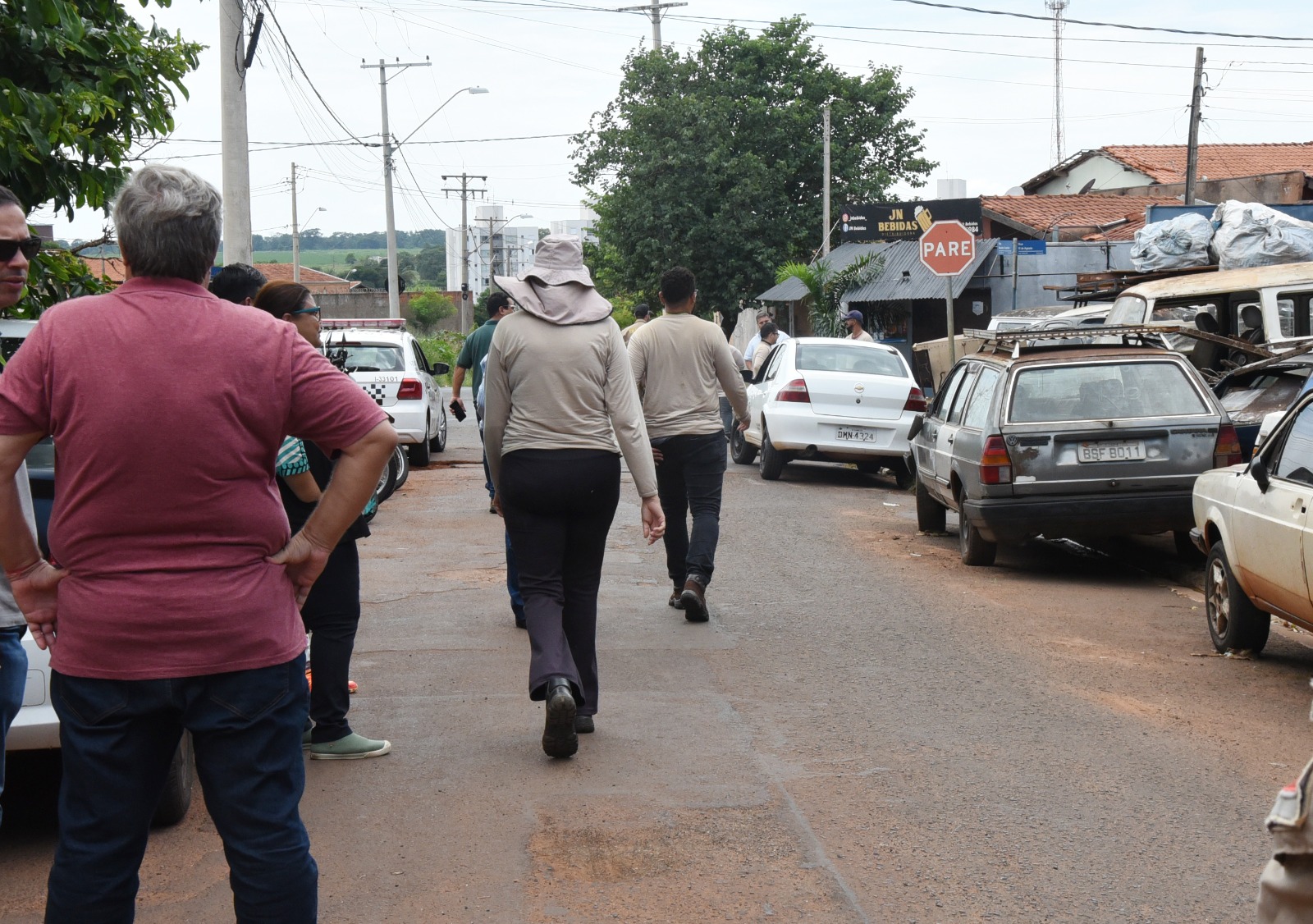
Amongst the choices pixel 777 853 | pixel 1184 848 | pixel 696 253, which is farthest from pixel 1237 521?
pixel 696 253

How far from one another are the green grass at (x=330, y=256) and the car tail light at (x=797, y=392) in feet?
415

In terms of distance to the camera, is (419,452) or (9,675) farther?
(419,452)

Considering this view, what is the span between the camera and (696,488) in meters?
8.55

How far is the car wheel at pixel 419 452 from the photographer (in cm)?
1823

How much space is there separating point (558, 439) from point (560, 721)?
43.8 inches

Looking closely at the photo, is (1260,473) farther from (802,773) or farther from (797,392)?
(797,392)

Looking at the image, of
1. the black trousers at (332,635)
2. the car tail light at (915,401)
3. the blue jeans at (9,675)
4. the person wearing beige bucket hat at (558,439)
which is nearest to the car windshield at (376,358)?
the car tail light at (915,401)

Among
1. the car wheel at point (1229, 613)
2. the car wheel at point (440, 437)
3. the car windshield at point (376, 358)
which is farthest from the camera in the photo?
the car wheel at point (440, 437)

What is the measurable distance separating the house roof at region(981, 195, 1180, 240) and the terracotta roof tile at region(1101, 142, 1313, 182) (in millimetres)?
2727

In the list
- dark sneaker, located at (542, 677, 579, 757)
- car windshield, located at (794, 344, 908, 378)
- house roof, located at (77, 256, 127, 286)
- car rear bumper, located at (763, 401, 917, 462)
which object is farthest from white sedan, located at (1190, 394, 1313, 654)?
car windshield, located at (794, 344, 908, 378)

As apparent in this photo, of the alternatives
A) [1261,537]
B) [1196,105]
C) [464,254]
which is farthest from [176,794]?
[464,254]

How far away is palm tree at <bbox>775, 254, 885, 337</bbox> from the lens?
108 feet

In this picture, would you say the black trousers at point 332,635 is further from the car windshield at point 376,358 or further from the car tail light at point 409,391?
the car windshield at point 376,358

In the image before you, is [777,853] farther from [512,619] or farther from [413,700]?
[512,619]
